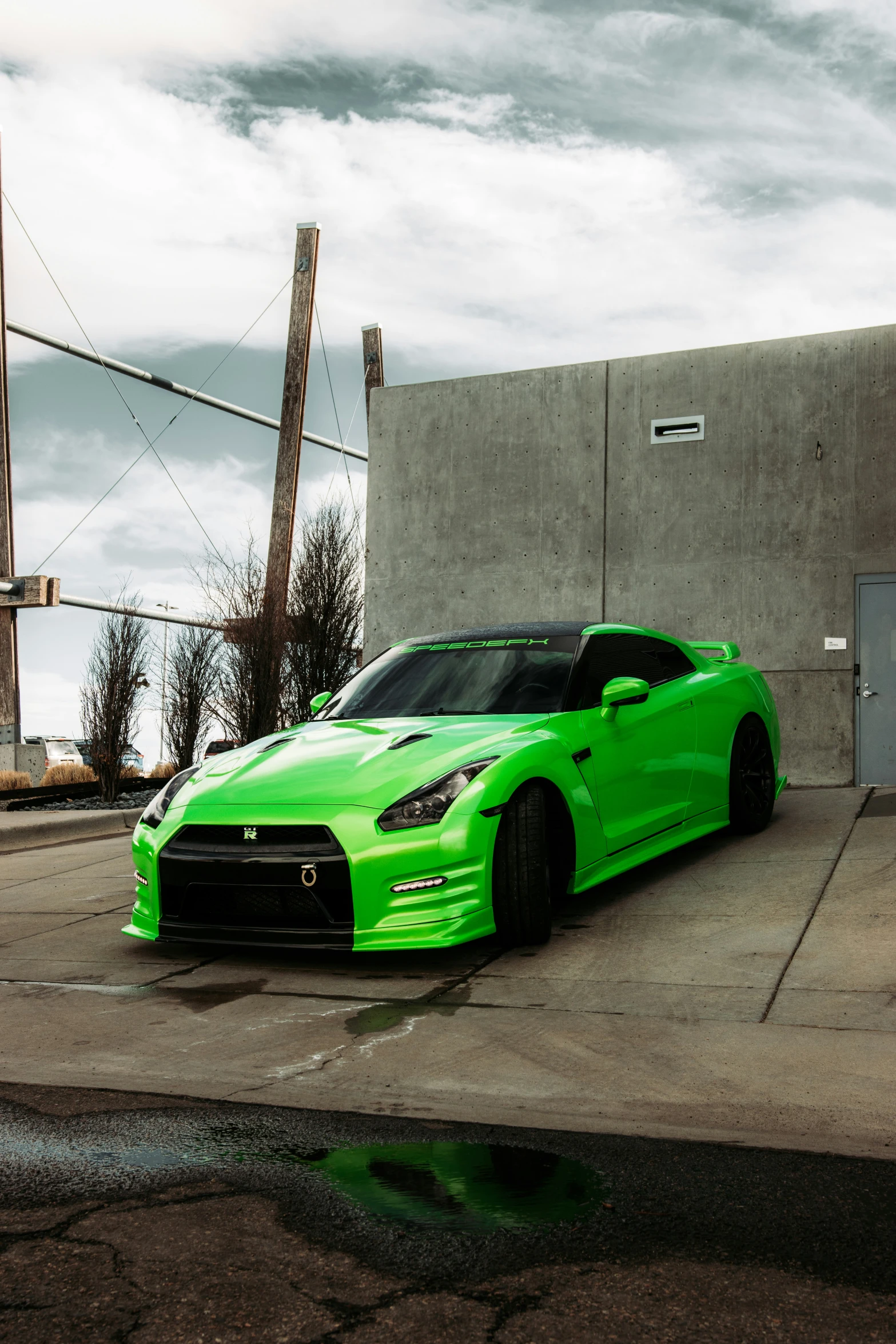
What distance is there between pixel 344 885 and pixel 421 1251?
8.84 ft

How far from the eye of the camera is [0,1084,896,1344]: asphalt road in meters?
2.48

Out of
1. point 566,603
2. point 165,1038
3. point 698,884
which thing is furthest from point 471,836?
point 566,603

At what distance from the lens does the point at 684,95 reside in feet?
35.6

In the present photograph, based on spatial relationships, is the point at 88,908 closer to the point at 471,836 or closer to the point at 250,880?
the point at 250,880

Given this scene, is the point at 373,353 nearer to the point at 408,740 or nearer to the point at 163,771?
the point at 163,771

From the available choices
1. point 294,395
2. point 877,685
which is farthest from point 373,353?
point 877,685

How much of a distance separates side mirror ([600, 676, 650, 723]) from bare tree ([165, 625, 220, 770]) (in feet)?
39.4

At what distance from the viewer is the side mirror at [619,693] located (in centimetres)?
661

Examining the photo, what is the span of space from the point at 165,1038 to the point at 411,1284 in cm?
237

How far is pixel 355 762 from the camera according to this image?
19.6 ft

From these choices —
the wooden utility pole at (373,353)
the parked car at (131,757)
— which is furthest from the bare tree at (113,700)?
the wooden utility pole at (373,353)

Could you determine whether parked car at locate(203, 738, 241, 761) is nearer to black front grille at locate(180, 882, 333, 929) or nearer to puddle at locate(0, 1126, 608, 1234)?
black front grille at locate(180, 882, 333, 929)

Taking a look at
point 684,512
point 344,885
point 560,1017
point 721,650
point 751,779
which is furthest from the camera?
point 684,512

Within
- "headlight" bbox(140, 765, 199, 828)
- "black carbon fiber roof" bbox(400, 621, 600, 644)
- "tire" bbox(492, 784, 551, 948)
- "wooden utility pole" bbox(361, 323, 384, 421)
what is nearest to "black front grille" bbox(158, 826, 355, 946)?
"headlight" bbox(140, 765, 199, 828)
